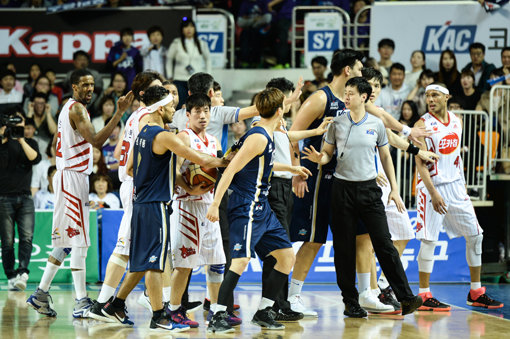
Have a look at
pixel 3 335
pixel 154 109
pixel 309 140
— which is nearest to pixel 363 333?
pixel 309 140

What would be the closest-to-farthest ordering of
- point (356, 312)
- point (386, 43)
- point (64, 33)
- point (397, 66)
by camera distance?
point (356, 312) → point (397, 66) → point (386, 43) → point (64, 33)

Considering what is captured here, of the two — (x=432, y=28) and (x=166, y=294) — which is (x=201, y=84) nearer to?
(x=166, y=294)

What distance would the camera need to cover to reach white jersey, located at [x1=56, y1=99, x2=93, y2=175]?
7.95 m

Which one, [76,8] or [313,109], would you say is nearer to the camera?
[313,109]

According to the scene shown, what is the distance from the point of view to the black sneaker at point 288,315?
7.85 metres

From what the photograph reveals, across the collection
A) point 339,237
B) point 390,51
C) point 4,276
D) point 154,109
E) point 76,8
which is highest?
point 76,8

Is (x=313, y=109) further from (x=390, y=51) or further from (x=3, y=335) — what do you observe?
(x=390, y=51)

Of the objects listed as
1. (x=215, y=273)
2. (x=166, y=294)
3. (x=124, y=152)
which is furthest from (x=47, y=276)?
(x=215, y=273)

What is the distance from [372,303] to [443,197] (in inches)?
66.0

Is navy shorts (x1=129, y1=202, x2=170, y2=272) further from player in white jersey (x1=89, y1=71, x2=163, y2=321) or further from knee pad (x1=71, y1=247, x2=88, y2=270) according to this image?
knee pad (x1=71, y1=247, x2=88, y2=270)

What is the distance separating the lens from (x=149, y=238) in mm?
6949

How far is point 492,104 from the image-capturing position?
12.1 meters

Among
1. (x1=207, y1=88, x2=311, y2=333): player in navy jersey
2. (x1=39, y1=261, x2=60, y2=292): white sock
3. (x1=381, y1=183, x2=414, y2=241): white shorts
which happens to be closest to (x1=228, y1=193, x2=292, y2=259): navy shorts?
(x1=207, y1=88, x2=311, y2=333): player in navy jersey

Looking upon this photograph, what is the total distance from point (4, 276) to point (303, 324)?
5.48 m
